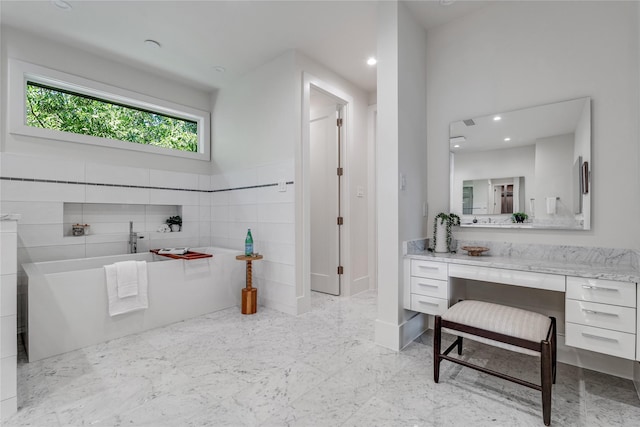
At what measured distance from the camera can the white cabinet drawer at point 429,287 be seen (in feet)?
7.13

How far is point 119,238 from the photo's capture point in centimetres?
344

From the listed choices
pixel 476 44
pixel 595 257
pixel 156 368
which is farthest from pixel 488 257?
pixel 156 368

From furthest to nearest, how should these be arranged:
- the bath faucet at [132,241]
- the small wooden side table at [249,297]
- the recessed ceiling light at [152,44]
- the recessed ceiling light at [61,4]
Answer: the bath faucet at [132,241], the small wooden side table at [249,297], the recessed ceiling light at [152,44], the recessed ceiling light at [61,4]

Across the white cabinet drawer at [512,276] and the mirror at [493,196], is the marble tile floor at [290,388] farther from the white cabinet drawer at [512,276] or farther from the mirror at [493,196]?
the mirror at [493,196]

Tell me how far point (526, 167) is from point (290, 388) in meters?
2.23

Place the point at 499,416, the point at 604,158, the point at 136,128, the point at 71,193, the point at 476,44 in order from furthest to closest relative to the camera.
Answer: the point at 136,128, the point at 71,193, the point at 476,44, the point at 604,158, the point at 499,416

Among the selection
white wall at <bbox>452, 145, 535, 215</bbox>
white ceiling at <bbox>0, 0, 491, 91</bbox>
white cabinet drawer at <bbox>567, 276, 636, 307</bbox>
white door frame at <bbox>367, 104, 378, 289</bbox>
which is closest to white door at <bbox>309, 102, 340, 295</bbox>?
white door frame at <bbox>367, 104, 378, 289</bbox>

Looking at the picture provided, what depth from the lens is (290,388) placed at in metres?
1.80

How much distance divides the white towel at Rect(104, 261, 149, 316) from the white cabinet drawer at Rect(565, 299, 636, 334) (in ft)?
10.1

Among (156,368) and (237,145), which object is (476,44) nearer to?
(237,145)

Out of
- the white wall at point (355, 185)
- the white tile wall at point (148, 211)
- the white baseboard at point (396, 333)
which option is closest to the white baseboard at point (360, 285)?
the white wall at point (355, 185)

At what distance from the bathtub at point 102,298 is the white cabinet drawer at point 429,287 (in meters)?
2.01

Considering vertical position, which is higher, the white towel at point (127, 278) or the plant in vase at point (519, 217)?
the plant in vase at point (519, 217)

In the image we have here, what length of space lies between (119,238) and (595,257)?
4299 mm
